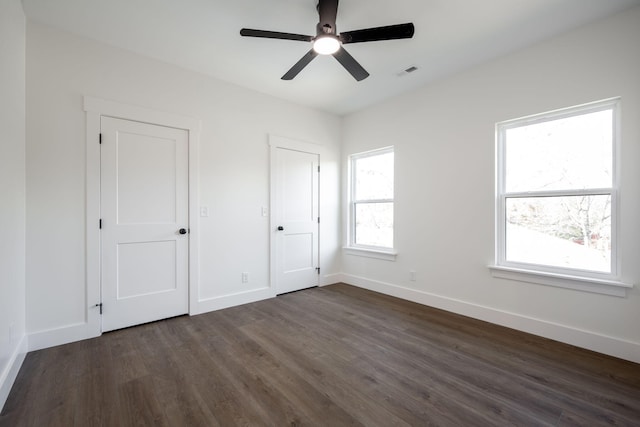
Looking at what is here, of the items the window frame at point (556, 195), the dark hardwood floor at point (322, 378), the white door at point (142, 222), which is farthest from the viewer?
the white door at point (142, 222)

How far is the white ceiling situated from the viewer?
2172 millimetres

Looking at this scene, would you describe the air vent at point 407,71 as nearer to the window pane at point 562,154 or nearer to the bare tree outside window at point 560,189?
the bare tree outside window at point 560,189

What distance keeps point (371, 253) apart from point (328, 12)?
309cm

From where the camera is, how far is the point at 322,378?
1973mm

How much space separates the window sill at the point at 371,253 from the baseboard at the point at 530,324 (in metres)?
0.39

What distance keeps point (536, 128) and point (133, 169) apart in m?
4.09

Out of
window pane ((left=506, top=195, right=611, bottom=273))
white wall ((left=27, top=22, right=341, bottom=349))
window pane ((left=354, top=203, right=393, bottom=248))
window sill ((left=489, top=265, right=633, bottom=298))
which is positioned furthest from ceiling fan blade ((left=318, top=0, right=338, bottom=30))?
window sill ((left=489, top=265, right=633, bottom=298))

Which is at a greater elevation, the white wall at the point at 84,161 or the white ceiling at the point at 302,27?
the white ceiling at the point at 302,27

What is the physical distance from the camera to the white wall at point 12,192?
5.78ft

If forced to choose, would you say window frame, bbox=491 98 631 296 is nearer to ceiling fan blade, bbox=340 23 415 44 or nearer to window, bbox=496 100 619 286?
window, bbox=496 100 619 286

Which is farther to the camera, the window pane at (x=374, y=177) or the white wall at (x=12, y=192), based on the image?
the window pane at (x=374, y=177)

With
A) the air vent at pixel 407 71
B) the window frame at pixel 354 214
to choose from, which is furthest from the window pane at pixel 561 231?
the air vent at pixel 407 71

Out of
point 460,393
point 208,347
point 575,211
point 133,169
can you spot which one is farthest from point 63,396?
point 575,211

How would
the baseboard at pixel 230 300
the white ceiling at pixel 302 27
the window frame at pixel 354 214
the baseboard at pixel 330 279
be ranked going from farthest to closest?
the baseboard at pixel 330 279, the window frame at pixel 354 214, the baseboard at pixel 230 300, the white ceiling at pixel 302 27
